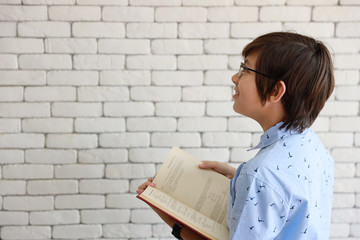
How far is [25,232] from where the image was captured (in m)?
1.62

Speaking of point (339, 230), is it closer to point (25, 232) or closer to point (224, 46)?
point (224, 46)

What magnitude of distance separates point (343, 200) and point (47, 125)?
57.4 inches

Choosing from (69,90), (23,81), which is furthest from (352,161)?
(23,81)

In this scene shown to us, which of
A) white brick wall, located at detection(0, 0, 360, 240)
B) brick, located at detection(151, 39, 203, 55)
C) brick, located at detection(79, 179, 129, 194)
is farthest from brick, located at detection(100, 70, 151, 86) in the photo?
brick, located at detection(79, 179, 129, 194)

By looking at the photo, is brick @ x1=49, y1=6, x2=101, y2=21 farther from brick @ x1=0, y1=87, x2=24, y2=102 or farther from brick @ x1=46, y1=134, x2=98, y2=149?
brick @ x1=46, y1=134, x2=98, y2=149

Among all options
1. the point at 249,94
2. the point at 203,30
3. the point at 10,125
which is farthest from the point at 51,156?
the point at 249,94

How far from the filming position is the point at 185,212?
105cm

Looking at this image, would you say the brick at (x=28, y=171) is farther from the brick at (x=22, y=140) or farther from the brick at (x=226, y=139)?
the brick at (x=226, y=139)

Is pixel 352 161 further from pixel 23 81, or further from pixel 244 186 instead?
pixel 23 81

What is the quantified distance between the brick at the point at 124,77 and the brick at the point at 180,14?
0.25 metres

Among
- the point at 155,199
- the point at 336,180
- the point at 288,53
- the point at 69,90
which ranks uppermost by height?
the point at 288,53

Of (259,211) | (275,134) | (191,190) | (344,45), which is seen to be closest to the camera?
(259,211)

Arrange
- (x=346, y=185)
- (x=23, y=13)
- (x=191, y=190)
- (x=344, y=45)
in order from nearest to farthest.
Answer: (x=191, y=190) → (x=23, y=13) → (x=344, y=45) → (x=346, y=185)

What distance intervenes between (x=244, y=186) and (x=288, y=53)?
1.23 ft
